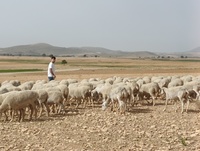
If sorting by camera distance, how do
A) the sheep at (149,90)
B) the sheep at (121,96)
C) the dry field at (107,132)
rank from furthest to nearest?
the sheep at (149,90) → the sheep at (121,96) → the dry field at (107,132)

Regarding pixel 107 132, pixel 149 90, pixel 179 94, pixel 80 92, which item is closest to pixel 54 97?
pixel 80 92

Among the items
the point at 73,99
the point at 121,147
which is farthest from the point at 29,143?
the point at 73,99

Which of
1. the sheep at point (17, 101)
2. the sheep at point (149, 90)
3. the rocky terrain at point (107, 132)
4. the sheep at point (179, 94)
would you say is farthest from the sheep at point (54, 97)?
the sheep at point (149, 90)

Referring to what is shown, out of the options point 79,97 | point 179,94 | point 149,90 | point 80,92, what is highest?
point 179,94

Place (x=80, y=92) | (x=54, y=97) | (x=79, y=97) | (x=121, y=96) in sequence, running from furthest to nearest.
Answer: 1. (x=79, y=97)
2. (x=80, y=92)
3. (x=121, y=96)
4. (x=54, y=97)

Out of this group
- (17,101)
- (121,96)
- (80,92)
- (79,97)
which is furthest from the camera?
(79,97)

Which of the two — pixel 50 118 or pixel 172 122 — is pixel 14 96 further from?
pixel 172 122

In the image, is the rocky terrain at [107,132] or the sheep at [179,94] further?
the sheep at [179,94]

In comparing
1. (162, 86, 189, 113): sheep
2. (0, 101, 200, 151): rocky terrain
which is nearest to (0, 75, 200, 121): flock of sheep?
(162, 86, 189, 113): sheep

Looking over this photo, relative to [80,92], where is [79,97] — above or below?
below

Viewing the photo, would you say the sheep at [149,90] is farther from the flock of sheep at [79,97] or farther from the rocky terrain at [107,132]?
the rocky terrain at [107,132]

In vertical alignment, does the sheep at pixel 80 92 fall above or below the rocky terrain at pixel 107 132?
above

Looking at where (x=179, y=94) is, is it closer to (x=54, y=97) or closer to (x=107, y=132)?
(x=107, y=132)

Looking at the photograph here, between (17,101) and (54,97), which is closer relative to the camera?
(17,101)
